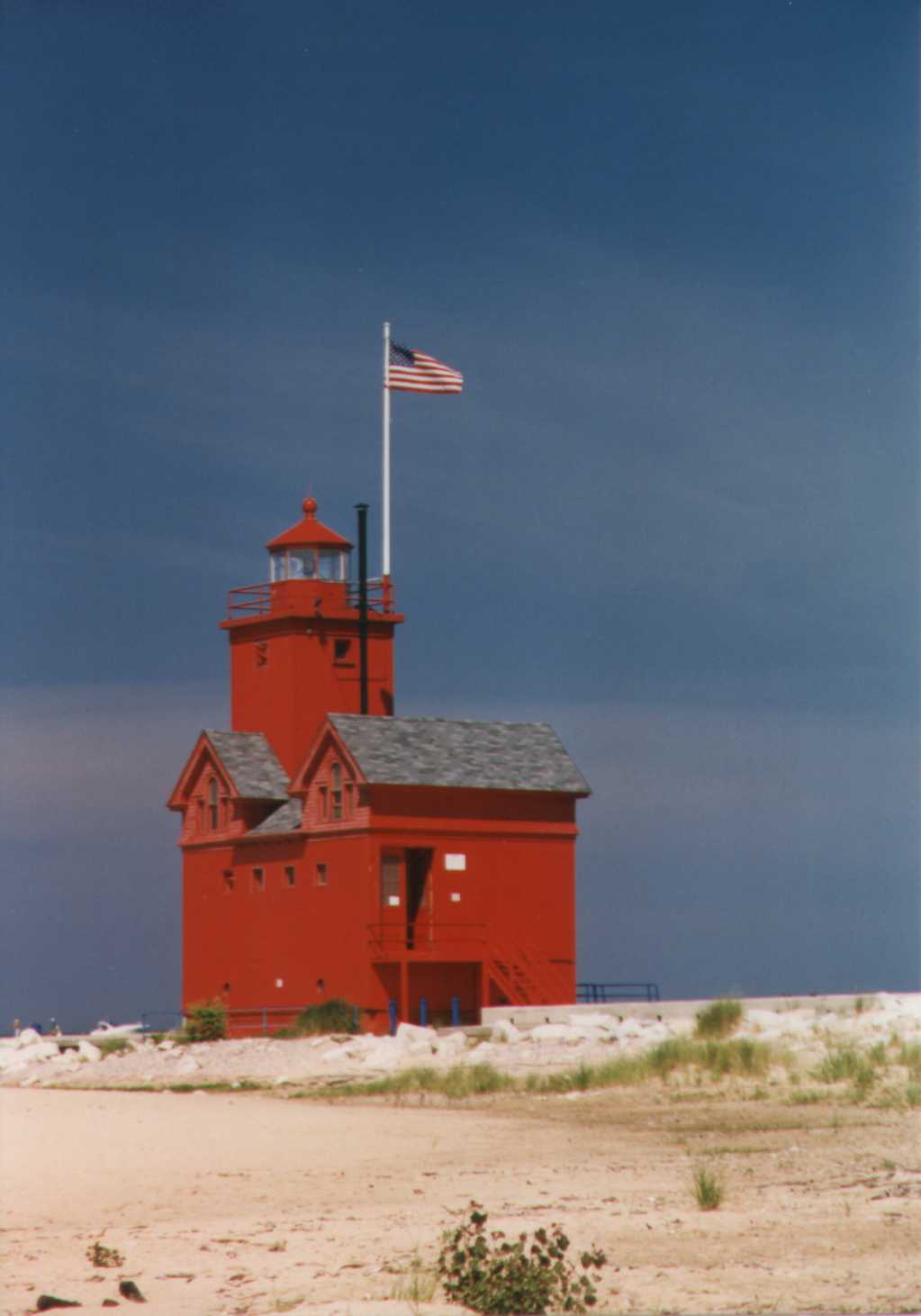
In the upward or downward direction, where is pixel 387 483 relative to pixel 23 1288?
upward

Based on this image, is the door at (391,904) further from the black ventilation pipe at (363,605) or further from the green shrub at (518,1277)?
the green shrub at (518,1277)

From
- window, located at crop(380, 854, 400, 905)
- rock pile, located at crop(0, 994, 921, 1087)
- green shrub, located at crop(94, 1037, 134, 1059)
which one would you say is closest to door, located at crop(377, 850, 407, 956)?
window, located at crop(380, 854, 400, 905)

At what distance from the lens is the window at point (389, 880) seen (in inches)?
1485

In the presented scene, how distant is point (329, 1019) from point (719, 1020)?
28.0 feet

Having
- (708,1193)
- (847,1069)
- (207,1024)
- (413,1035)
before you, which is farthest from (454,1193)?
(207,1024)

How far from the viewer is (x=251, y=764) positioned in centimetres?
4184

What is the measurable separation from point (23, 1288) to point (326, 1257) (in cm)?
183

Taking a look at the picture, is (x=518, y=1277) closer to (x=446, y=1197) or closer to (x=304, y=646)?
(x=446, y=1197)

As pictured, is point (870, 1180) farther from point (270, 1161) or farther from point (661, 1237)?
point (270, 1161)

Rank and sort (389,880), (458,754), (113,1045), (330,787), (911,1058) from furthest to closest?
(458,754) < (330,787) < (113,1045) < (389,880) < (911,1058)

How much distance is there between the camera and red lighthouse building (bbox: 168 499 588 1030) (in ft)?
124

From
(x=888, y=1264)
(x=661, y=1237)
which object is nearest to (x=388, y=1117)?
(x=661, y=1237)

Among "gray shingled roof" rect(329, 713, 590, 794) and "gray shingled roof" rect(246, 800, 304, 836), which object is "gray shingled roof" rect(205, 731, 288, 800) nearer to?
"gray shingled roof" rect(246, 800, 304, 836)

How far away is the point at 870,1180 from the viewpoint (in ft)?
48.7
